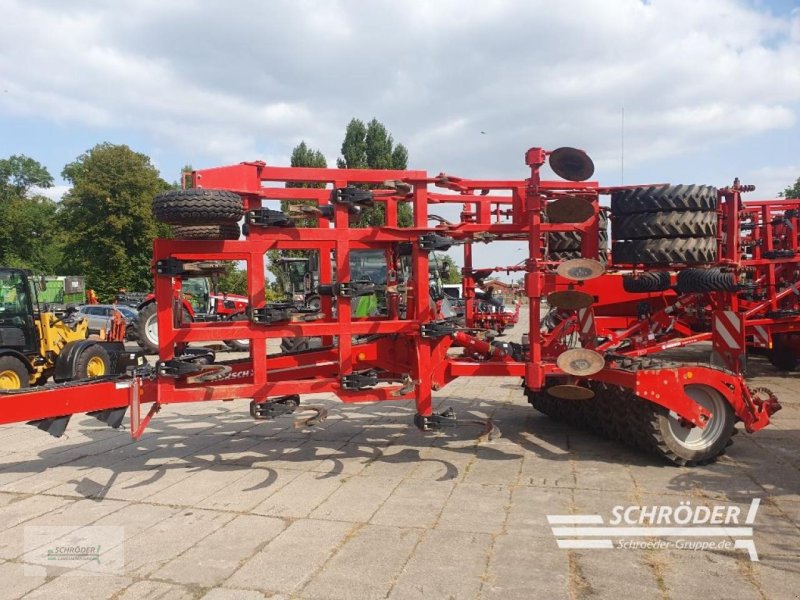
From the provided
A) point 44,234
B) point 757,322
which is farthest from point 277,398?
point 44,234

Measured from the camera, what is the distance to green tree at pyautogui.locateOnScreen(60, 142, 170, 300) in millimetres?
36656

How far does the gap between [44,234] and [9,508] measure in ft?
183

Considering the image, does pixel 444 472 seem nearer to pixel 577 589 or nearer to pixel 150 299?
pixel 577 589

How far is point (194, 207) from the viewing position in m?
4.01

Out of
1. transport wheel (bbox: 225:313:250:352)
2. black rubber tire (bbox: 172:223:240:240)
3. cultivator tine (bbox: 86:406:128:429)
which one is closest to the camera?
black rubber tire (bbox: 172:223:240:240)

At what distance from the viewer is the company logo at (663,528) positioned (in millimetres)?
3494

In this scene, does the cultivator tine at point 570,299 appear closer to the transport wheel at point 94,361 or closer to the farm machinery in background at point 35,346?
the farm machinery in background at point 35,346

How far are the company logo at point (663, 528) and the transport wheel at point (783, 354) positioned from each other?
25.6 ft

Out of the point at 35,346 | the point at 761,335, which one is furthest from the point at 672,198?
the point at 35,346

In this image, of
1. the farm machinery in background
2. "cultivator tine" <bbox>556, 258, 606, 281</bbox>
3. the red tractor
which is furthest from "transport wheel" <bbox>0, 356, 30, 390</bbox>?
"cultivator tine" <bbox>556, 258, 606, 281</bbox>

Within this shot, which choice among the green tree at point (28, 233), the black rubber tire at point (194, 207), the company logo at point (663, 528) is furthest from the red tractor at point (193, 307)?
the green tree at point (28, 233)

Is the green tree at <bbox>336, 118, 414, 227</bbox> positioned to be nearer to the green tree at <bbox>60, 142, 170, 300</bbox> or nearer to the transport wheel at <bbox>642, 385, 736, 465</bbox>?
the green tree at <bbox>60, 142, 170, 300</bbox>

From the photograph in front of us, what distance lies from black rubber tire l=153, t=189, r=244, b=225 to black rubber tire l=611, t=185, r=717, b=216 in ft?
10.7

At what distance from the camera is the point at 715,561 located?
10.7 ft
